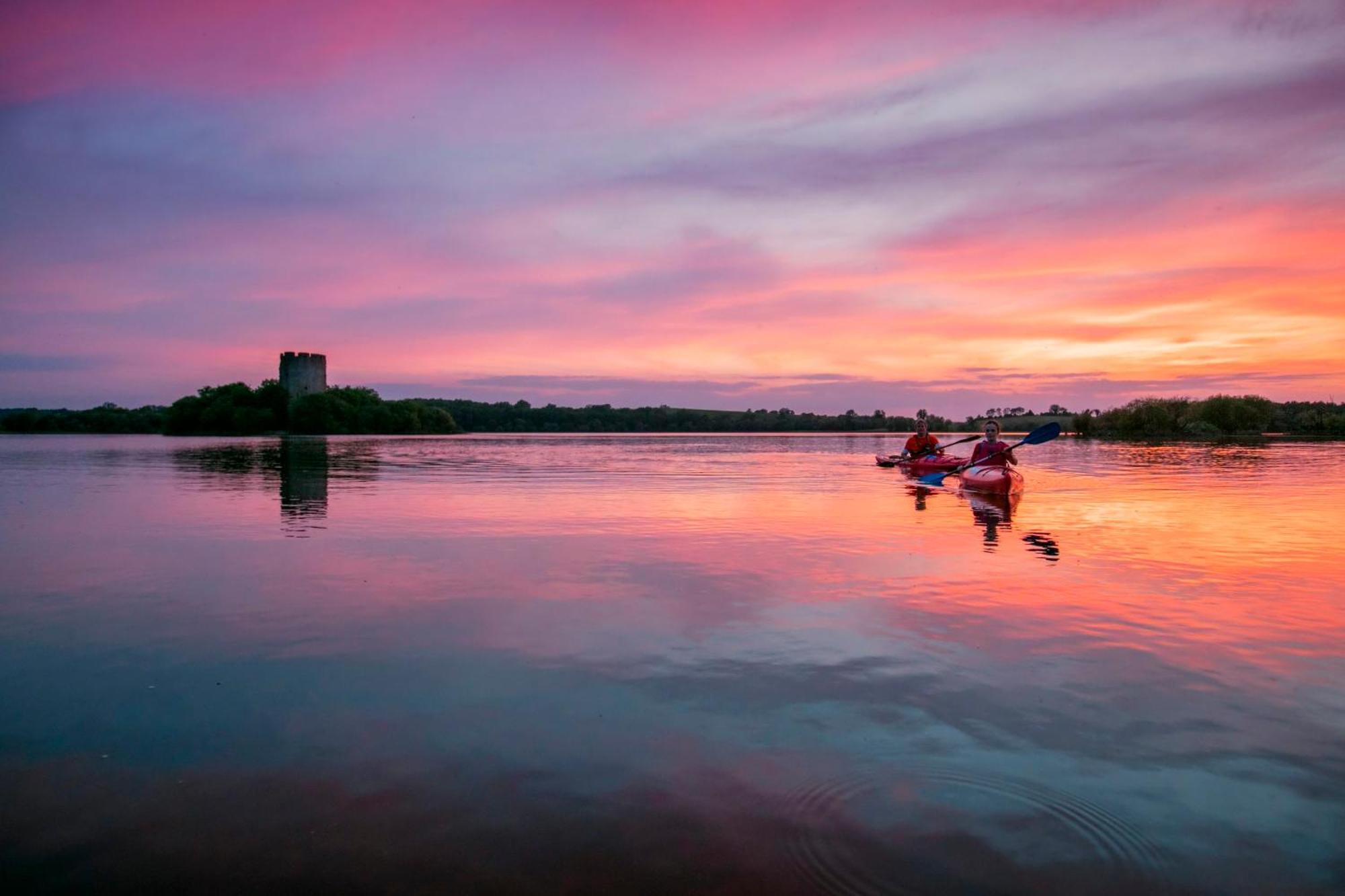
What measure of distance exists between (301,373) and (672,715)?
113 meters

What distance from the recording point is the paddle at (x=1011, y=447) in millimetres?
22280

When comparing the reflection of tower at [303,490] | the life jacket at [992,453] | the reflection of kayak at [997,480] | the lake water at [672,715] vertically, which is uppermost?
the life jacket at [992,453]

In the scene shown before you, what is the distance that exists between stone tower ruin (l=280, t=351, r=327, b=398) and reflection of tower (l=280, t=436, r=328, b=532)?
7001 cm

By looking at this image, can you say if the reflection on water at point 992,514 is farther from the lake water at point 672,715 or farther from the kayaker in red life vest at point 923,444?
the kayaker in red life vest at point 923,444

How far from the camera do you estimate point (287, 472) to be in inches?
1182

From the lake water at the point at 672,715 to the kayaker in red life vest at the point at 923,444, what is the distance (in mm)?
17531

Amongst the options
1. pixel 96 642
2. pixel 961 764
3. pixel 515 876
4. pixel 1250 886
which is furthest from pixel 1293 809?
pixel 96 642

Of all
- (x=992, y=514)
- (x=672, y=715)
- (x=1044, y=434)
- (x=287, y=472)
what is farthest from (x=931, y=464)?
(x=672, y=715)

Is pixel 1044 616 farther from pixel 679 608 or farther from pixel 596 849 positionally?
pixel 596 849

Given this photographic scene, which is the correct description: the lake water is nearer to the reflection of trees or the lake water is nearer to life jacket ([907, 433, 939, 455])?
the reflection of trees

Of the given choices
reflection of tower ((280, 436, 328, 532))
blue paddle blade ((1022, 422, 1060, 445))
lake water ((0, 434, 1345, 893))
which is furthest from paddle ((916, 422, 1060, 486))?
reflection of tower ((280, 436, 328, 532))

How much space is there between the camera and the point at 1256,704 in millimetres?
5688

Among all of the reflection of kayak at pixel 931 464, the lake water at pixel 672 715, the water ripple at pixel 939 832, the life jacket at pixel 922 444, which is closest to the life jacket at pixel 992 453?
the reflection of kayak at pixel 931 464

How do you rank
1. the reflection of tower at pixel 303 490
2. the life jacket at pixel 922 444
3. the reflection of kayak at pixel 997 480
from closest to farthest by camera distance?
1. the reflection of tower at pixel 303 490
2. the reflection of kayak at pixel 997 480
3. the life jacket at pixel 922 444
